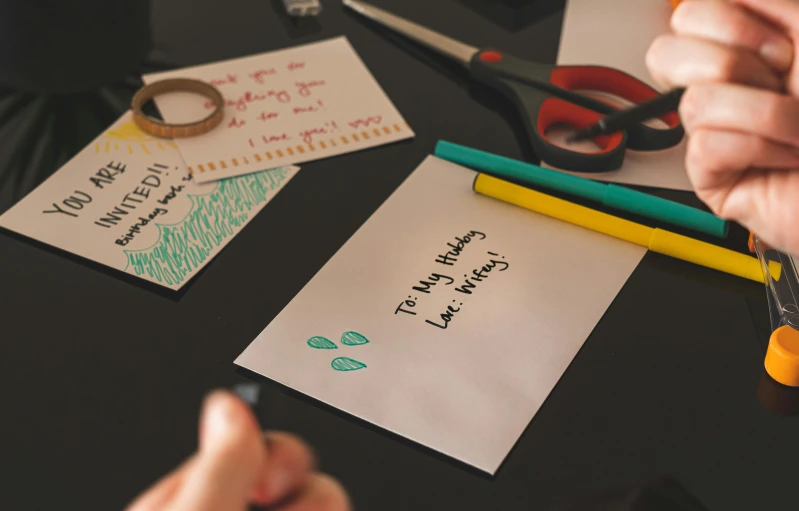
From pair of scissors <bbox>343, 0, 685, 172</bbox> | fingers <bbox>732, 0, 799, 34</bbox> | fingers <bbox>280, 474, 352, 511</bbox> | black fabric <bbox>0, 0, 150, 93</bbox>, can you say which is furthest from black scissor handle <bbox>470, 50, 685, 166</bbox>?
fingers <bbox>280, 474, 352, 511</bbox>

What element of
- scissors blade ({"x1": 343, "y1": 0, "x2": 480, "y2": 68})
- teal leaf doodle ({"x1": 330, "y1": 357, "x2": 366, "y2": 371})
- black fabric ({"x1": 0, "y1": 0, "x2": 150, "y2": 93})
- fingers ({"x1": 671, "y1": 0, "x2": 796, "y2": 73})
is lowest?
teal leaf doodle ({"x1": 330, "y1": 357, "x2": 366, "y2": 371})

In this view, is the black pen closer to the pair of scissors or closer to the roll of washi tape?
the pair of scissors

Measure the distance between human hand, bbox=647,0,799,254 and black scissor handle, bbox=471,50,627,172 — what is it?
0.55 ft

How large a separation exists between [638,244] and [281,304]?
275 mm

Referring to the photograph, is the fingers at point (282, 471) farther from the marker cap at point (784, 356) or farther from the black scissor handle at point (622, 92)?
the black scissor handle at point (622, 92)

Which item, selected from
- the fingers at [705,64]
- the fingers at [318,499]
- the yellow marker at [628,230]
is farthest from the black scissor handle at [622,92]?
the fingers at [318,499]

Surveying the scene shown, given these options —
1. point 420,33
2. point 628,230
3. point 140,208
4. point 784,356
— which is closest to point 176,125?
point 140,208

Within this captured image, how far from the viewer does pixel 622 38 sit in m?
0.88

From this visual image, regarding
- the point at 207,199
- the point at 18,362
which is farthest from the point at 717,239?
the point at 18,362

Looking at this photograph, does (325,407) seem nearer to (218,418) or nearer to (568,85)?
(218,418)

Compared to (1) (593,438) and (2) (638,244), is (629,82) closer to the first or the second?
(2) (638,244)

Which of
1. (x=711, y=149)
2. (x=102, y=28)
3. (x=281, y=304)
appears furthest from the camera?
(x=102, y=28)

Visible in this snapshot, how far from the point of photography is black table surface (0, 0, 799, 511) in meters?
0.49

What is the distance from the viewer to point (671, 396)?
539 millimetres
